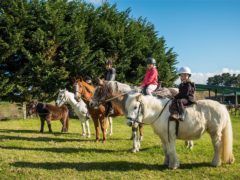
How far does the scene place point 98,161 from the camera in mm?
11508

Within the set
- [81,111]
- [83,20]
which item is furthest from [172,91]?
[83,20]

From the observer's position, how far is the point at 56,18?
29406 millimetres

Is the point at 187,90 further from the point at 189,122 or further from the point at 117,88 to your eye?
the point at 117,88

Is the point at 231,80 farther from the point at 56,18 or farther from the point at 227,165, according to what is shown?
the point at 227,165

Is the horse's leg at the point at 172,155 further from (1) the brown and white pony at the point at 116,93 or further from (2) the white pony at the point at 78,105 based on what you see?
(2) the white pony at the point at 78,105

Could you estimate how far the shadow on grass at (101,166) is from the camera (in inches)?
414

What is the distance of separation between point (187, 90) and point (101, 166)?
11.1 ft

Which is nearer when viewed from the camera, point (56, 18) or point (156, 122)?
point (156, 122)

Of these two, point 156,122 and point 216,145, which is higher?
point 156,122

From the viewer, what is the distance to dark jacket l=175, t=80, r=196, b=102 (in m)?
10.2

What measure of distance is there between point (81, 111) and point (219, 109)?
8.47m

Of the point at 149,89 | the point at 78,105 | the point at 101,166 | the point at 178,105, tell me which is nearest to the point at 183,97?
the point at 178,105

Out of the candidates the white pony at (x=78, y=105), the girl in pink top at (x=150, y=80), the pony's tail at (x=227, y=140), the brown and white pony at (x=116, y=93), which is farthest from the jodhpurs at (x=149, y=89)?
the white pony at (x=78, y=105)

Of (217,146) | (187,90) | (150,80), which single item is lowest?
(217,146)
